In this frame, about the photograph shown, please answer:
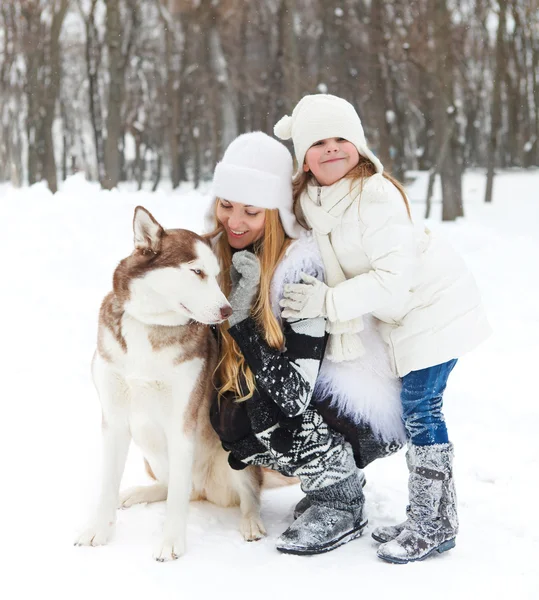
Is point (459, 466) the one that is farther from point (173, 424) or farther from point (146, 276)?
point (146, 276)

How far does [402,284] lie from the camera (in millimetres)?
2568

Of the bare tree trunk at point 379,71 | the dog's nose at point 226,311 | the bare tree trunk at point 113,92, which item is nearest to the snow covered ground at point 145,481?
the dog's nose at point 226,311

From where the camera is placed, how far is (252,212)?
2.82m

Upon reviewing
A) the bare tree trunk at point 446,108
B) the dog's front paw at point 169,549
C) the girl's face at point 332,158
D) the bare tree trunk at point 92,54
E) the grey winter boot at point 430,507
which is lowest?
the dog's front paw at point 169,549

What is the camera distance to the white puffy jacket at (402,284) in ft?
8.43

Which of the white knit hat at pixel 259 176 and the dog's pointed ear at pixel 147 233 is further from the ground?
the white knit hat at pixel 259 176

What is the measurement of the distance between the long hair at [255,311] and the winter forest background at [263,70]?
9.65 m

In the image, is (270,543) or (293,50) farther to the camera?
(293,50)

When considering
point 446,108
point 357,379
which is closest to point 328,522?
point 357,379

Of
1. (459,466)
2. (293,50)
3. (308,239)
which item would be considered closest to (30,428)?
(308,239)

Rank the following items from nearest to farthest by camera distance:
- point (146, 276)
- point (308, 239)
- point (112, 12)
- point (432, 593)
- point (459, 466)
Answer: point (432, 593)
point (146, 276)
point (308, 239)
point (459, 466)
point (112, 12)

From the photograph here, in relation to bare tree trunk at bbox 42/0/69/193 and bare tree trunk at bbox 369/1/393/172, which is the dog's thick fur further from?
bare tree trunk at bbox 369/1/393/172

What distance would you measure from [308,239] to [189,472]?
1.10 meters

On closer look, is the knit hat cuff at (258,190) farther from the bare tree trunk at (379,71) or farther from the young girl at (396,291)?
the bare tree trunk at (379,71)
